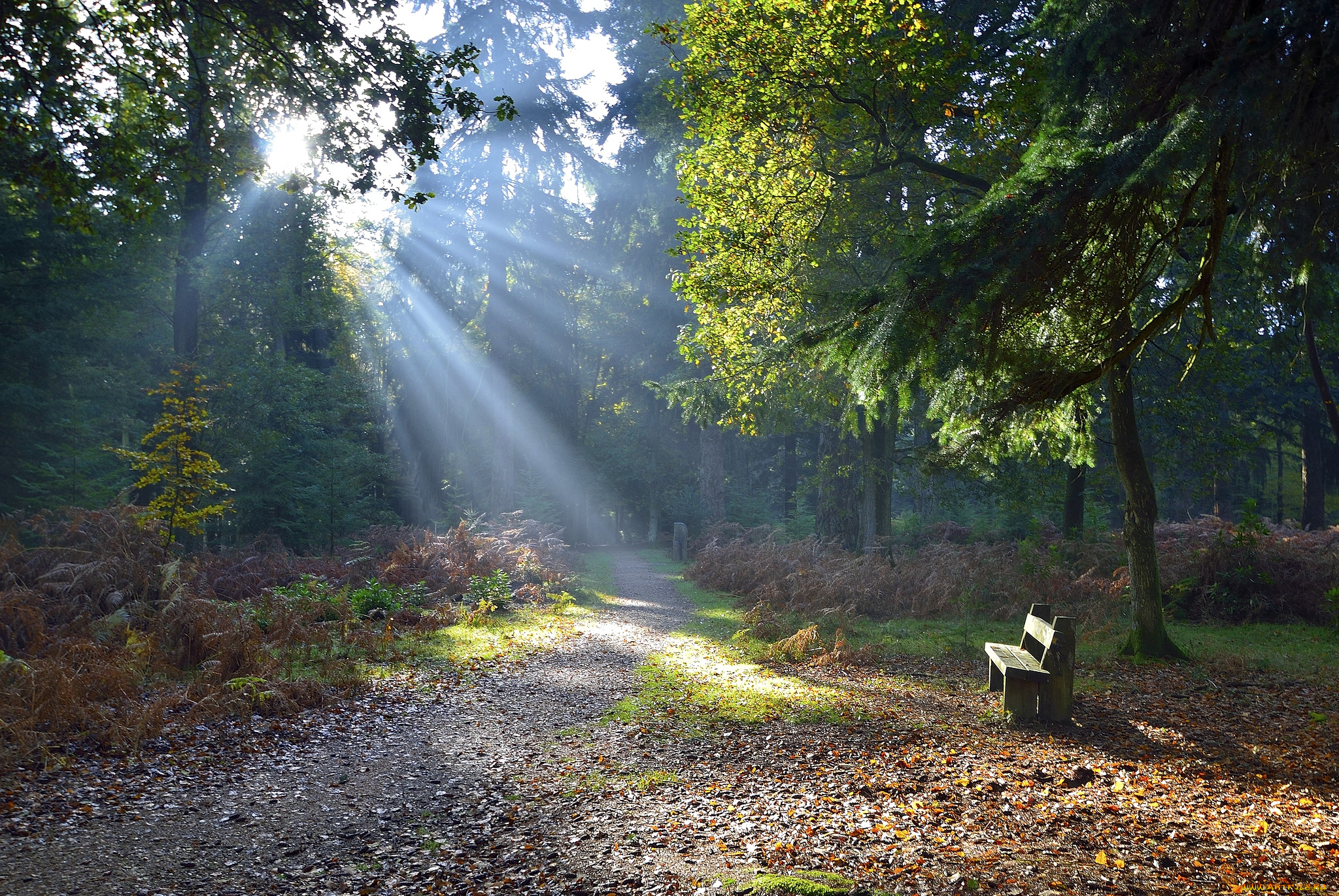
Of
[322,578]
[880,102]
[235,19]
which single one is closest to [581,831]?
[235,19]

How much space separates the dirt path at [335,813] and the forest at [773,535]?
4 cm

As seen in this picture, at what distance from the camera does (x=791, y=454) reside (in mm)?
36031

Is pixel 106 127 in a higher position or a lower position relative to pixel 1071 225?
higher

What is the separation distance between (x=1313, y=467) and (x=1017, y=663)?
22.0 meters

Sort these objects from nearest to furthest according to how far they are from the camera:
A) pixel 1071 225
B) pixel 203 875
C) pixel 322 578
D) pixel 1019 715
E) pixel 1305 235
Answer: pixel 203 875, pixel 1071 225, pixel 1305 235, pixel 1019 715, pixel 322 578

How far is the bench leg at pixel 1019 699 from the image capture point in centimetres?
607

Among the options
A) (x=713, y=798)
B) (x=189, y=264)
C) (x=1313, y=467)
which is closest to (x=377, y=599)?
(x=713, y=798)

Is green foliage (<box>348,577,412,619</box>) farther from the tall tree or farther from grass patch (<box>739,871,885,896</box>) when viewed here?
grass patch (<box>739,871,885,896</box>)

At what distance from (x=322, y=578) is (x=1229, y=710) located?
12.3 meters

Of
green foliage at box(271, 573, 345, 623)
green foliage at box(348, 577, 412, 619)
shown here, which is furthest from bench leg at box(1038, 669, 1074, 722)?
green foliage at box(348, 577, 412, 619)

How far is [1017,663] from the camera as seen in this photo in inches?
248

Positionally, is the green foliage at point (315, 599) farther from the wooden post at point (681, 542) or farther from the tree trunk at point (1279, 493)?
the tree trunk at point (1279, 493)

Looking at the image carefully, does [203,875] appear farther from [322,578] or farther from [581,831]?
[322,578]

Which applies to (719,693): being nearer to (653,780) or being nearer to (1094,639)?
(653,780)
